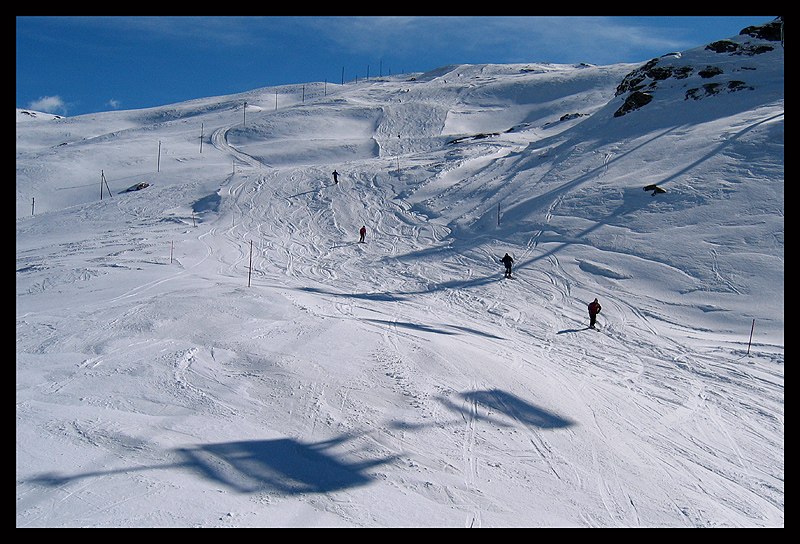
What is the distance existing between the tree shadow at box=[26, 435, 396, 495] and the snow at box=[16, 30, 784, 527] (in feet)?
0.12

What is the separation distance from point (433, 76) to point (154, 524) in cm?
10232

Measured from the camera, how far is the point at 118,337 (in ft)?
33.1

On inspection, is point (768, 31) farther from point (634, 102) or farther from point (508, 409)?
point (508, 409)

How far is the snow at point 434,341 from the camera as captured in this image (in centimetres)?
593

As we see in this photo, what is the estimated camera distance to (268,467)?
6.12 metres

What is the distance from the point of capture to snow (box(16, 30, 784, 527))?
5.93m

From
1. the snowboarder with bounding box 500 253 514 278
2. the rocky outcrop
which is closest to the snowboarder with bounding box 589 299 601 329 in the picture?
the snowboarder with bounding box 500 253 514 278

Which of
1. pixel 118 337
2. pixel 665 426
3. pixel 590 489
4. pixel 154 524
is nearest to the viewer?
pixel 154 524

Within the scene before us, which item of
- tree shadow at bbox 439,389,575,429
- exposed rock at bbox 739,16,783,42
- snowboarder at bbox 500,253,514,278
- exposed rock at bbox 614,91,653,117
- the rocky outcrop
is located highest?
exposed rock at bbox 739,16,783,42

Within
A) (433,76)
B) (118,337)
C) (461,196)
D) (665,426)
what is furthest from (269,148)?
(433,76)

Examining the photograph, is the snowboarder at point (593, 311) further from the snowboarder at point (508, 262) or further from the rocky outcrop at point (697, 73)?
the rocky outcrop at point (697, 73)

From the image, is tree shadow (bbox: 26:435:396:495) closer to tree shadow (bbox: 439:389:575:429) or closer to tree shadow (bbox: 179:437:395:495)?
tree shadow (bbox: 179:437:395:495)
